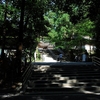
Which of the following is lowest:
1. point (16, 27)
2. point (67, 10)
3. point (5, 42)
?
point (5, 42)

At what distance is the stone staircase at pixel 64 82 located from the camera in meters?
10.2

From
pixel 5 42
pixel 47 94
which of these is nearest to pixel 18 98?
pixel 47 94

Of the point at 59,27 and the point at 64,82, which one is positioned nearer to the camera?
the point at 64,82

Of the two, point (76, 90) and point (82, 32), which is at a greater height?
point (82, 32)

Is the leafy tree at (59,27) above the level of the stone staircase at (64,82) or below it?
above

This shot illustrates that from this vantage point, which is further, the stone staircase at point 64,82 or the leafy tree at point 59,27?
the leafy tree at point 59,27

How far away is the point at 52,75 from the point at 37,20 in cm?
573

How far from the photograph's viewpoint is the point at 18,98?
9.28m

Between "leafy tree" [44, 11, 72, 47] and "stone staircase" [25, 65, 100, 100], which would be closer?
"stone staircase" [25, 65, 100, 100]

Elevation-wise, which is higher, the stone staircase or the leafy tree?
the leafy tree

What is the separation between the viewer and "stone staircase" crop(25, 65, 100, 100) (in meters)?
10.2

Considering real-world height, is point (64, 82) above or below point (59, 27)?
below

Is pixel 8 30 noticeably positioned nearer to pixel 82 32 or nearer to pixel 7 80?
pixel 7 80

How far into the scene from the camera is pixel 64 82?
12125 mm
